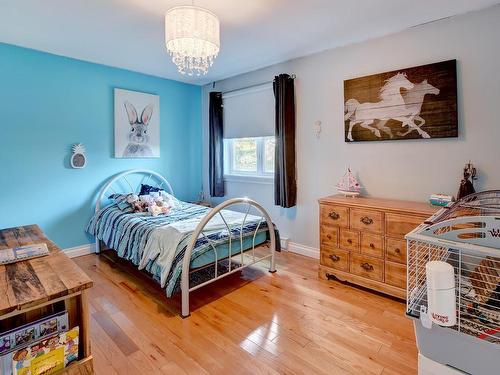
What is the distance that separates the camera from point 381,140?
9.19ft

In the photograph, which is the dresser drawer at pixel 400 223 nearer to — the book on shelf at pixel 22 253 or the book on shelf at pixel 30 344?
the book on shelf at pixel 30 344

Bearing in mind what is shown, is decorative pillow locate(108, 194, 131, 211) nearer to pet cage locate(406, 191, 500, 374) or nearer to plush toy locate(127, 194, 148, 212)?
plush toy locate(127, 194, 148, 212)

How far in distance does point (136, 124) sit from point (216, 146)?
1.17 metres

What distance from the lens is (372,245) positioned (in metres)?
2.52

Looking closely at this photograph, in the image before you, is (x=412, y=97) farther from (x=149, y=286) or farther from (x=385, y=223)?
(x=149, y=286)

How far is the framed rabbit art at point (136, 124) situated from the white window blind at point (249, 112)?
1.05 metres

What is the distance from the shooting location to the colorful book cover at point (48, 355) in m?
1.03

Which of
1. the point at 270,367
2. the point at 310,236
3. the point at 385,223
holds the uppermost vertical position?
the point at 385,223

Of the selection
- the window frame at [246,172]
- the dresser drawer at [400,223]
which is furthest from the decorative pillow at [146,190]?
the dresser drawer at [400,223]

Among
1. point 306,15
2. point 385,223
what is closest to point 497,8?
point 306,15

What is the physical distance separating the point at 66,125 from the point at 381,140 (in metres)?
3.57

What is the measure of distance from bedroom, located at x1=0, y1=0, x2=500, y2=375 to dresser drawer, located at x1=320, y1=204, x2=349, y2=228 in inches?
0.8

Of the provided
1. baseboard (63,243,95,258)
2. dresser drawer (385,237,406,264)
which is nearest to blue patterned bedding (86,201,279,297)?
baseboard (63,243,95,258)

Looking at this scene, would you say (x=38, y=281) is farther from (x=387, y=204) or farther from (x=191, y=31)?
(x=387, y=204)
